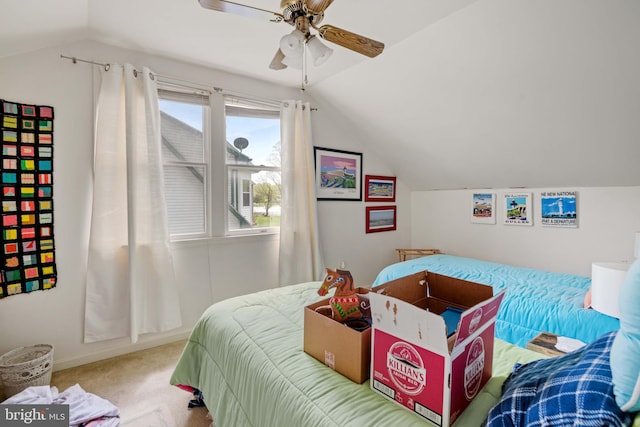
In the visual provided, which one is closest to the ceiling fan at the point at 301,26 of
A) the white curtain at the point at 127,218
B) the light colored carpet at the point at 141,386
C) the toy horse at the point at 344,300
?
the toy horse at the point at 344,300

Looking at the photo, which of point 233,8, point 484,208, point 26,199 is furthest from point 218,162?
point 484,208

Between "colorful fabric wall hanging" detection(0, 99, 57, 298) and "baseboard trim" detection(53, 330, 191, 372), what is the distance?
0.61 meters

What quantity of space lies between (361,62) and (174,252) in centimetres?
234

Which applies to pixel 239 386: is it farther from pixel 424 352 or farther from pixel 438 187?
pixel 438 187

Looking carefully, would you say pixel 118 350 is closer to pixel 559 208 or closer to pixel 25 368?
pixel 25 368

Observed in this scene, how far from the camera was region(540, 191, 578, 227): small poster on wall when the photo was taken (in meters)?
2.91

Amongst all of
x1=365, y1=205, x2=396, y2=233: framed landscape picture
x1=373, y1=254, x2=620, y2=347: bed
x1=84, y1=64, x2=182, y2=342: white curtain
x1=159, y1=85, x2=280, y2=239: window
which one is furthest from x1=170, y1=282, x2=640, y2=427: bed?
x1=365, y1=205, x2=396, y2=233: framed landscape picture

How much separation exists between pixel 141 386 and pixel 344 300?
70.9 inches

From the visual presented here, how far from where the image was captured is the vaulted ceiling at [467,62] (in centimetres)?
178

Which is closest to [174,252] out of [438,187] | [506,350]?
[506,350]

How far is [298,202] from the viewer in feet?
10.4

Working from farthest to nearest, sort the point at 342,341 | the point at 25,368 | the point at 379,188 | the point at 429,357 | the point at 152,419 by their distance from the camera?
the point at 379,188 → the point at 25,368 → the point at 152,419 → the point at 342,341 → the point at 429,357

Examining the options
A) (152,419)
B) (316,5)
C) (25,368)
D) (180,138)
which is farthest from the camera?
(180,138)

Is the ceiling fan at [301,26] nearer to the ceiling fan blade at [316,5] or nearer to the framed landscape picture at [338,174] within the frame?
the ceiling fan blade at [316,5]
